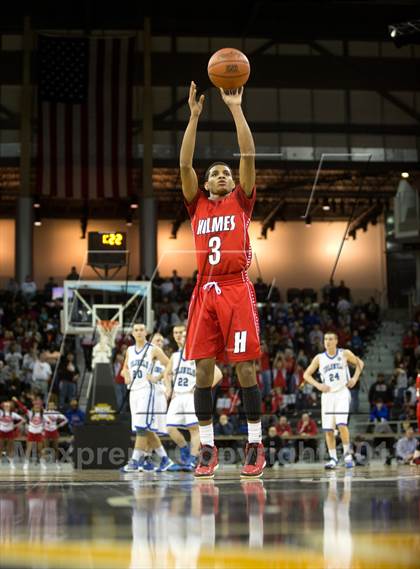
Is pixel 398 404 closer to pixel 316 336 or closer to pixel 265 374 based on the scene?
pixel 265 374

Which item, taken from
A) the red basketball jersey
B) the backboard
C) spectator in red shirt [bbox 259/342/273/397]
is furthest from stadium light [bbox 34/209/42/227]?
the red basketball jersey

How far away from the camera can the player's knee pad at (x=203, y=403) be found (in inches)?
271

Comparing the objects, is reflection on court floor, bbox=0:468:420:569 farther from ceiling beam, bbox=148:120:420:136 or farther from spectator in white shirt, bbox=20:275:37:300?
ceiling beam, bbox=148:120:420:136

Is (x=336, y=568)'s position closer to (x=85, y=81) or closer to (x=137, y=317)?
(x=137, y=317)

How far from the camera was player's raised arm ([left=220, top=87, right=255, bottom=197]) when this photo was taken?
6.66 metres

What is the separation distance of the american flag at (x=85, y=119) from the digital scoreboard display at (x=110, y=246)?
36.0 ft

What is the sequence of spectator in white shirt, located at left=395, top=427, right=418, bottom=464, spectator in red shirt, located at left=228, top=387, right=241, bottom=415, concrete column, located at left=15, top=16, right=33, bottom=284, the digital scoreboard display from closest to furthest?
spectator in white shirt, located at left=395, top=427, right=418, bottom=464
spectator in red shirt, located at left=228, top=387, right=241, bottom=415
the digital scoreboard display
concrete column, located at left=15, top=16, right=33, bottom=284

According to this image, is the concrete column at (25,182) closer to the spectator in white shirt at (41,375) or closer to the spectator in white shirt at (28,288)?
the spectator in white shirt at (28,288)

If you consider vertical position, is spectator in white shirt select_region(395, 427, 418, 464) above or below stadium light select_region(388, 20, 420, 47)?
below

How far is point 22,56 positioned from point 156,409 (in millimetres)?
23602

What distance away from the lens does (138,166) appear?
109ft

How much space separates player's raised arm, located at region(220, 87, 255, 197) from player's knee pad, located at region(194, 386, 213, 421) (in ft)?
5.05

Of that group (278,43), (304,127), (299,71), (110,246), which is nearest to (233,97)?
(110,246)

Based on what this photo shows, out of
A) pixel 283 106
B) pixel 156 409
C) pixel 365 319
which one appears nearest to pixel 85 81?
pixel 283 106
